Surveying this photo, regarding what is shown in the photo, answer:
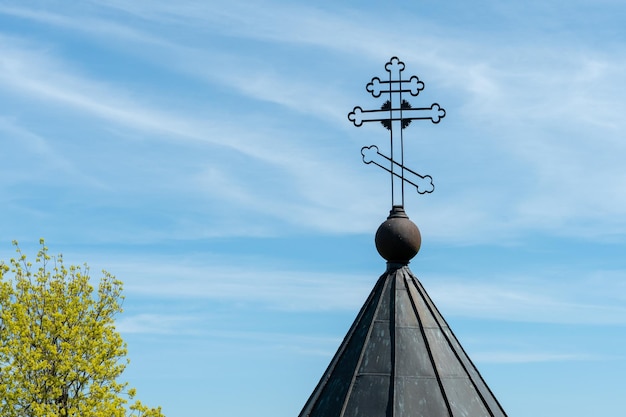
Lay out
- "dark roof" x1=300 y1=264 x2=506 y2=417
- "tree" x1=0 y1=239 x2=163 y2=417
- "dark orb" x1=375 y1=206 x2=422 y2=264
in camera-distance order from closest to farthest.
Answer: "dark roof" x1=300 y1=264 x2=506 y2=417 → "dark orb" x1=375 y1=206 x2=422 y2=264 → "tree" x1=0 y1=239 x2=163 y2=417

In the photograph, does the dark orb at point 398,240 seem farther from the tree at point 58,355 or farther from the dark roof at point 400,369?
the tree at point 58,355

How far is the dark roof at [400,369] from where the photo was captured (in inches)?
254

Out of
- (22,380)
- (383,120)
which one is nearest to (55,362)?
(22,380)

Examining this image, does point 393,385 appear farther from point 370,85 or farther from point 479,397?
point 370,85

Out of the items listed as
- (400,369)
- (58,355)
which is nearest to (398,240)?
(400,369)

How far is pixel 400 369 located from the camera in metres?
6.61

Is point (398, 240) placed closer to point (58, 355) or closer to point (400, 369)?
point (400, 369)

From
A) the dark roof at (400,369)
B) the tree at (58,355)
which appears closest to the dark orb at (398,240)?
the dark roof at (400,369)

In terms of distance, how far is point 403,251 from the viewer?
7453 millimetres

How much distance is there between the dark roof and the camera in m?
6.45

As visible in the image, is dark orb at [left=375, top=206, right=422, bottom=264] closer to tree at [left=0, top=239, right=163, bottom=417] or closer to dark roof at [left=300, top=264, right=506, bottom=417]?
dark roof at [left=300, top=264, right=506, bottom=417]

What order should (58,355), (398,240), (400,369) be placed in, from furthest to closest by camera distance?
(58,355) < (398,240) < (400,369)

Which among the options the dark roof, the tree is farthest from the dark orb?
the tree

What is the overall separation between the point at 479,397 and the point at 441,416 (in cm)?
51
